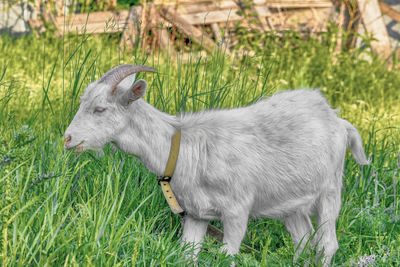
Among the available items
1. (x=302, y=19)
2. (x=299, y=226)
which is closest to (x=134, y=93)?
(x=299, y=226)

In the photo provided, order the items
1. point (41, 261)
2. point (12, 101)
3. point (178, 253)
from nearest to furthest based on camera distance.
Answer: point (41, 261) → point (178, 253) → point (12, 101)

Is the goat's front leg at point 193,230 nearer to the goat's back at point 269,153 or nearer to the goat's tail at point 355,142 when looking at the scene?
the goat's back at point 269,153

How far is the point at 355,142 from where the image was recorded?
3484 mm

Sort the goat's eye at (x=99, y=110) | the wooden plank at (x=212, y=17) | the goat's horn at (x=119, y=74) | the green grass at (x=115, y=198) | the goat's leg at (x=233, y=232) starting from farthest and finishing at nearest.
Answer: the wooden plank at (x=212, y=17) → the goat's leg at (x=233, y=232) → the goat's eye at (x=99, y=110) → the goat's horn at (x=119, y=74) → the green grass at (x=115, y=198)

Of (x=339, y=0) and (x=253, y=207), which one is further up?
(x=339, y=0)

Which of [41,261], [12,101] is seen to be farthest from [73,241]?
[12,101]

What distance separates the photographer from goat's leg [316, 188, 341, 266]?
332cm

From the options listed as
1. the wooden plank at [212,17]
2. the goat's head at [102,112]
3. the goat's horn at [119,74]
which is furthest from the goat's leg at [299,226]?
the wooden plank at [212,17]

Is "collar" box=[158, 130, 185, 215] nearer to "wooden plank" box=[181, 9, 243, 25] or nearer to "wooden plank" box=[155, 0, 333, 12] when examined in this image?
"wooden plank" box=[181, 9, 243, 25]

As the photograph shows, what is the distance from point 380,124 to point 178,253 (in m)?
4.05

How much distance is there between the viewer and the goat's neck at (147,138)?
2914mm

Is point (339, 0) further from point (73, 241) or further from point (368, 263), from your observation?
point (73, 241)

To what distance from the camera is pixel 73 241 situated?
107 inches

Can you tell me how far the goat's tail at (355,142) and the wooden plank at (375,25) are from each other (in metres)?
5.38
